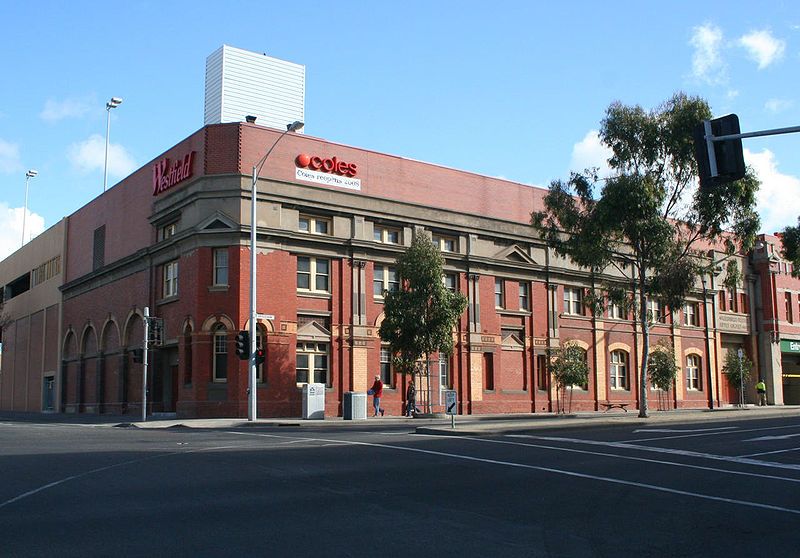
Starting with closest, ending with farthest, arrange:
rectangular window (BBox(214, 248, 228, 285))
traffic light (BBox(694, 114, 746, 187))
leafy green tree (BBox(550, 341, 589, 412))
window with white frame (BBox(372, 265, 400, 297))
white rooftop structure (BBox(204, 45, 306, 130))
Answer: traffic light (BBox(694, 114, 746, 187)), rectangular window (BBox(214, 248, 228, 285)), window with white frame (BBox(372, 265, 400, 297)), leafy green tree (BBox(550, 341, 589, 412)), white rooftop structure (BBox(204, 45, 306, 130))

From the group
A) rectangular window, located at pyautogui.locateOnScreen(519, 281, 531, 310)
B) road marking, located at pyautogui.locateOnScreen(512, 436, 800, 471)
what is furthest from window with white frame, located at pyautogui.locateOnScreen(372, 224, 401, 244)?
road marking, located at pyautogui.locateOnScreen(512, 436, 800, 471)

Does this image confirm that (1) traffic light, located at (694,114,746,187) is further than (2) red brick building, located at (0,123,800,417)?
No

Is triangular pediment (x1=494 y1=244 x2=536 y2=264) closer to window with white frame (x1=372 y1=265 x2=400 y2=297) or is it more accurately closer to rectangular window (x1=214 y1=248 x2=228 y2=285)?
window with white frame (x1=372 y1=265 x2=400 y2=297)

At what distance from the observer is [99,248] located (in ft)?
158

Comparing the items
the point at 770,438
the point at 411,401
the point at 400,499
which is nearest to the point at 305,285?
the point at 411,401

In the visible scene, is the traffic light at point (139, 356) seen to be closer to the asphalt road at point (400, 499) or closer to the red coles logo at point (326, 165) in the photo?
the red coles logo at point (326, 165)

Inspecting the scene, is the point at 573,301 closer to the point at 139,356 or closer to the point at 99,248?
the point at 139,356

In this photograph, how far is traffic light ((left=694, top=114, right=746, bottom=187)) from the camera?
13586 millimetres

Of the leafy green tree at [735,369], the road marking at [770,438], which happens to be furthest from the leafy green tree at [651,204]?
the leafy green tree at [735,369]

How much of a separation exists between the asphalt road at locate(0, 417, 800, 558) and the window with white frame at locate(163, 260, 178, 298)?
64.0ft

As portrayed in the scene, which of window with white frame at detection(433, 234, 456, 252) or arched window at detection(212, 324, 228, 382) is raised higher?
window with white frame at detection(433, 234, 456, 252)

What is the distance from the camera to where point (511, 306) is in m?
44.2

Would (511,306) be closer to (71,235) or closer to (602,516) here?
(71,235)

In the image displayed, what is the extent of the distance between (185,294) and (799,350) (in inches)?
1810
